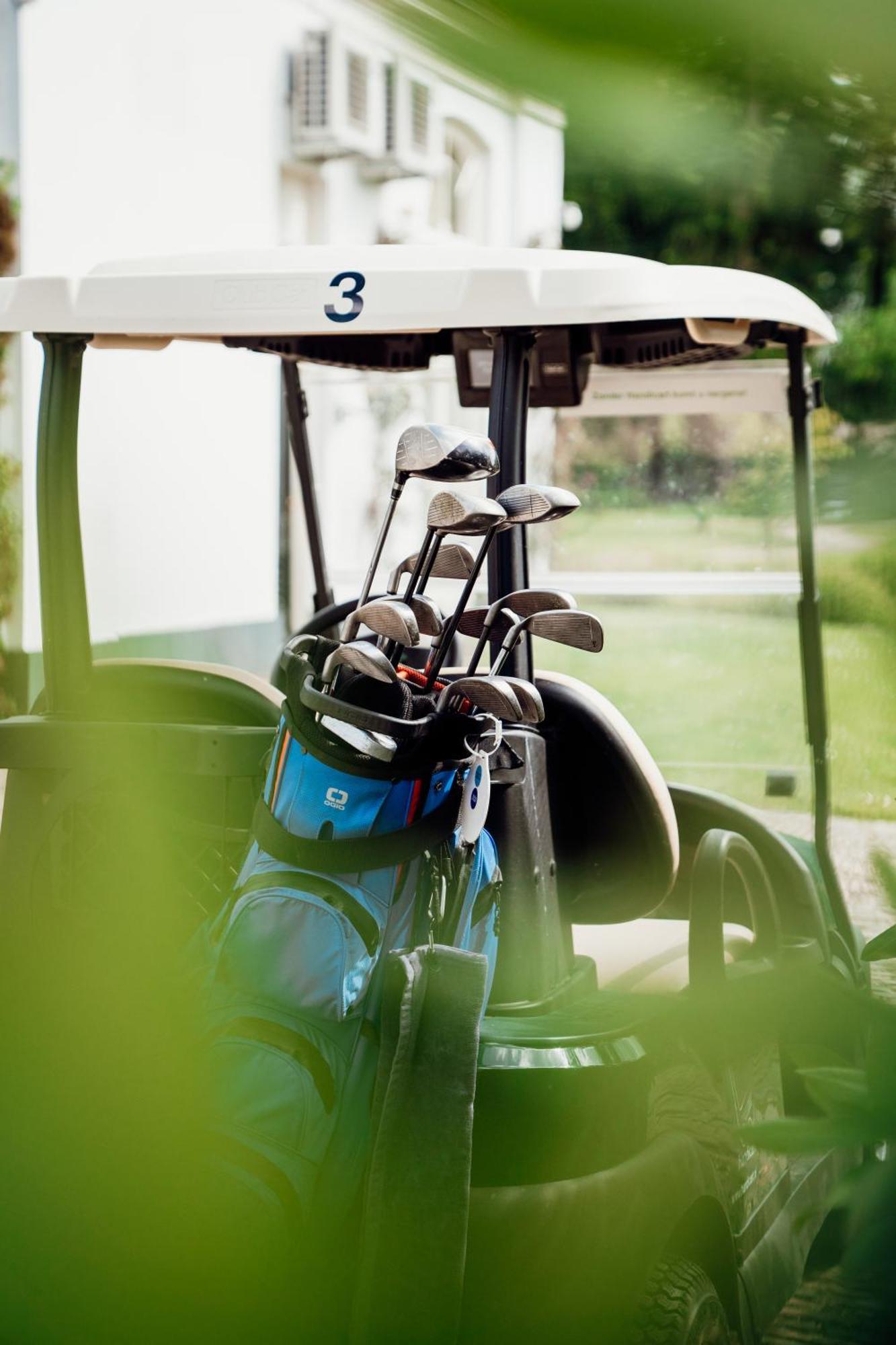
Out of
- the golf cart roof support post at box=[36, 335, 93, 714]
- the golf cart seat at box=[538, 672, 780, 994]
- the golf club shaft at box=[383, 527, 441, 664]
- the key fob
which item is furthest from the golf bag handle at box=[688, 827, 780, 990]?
the golf cart roof support post at box=[36, 335, 93, 714]

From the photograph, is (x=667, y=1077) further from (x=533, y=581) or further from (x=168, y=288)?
(x=533, y=581)

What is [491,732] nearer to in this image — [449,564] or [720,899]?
[449,564]

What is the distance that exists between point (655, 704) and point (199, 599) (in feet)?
10.9

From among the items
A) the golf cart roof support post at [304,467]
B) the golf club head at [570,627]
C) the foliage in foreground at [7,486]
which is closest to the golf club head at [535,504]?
the golf club head at [570,627]

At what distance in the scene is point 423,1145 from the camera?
4.29 ft

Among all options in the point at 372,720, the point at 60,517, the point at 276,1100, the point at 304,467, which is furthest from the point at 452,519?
the point at 304,467

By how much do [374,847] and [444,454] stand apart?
1.43ft

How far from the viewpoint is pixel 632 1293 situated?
5.02 ft

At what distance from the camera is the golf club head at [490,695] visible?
157cm

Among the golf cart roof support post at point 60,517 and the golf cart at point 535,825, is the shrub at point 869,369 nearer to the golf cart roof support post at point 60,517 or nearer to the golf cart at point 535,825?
the golf cart at point 535,825

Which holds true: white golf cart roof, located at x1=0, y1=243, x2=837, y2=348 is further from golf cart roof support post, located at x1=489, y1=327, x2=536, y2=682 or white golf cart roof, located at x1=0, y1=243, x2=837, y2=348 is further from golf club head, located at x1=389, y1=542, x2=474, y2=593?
golf club head, located at x1=389, y1=542, x2=474, y2=593

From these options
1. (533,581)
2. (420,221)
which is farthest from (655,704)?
(420,221)

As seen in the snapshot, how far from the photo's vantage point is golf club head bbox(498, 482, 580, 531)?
5.41 ft

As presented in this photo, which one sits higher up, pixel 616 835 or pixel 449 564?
pixel 449 564
